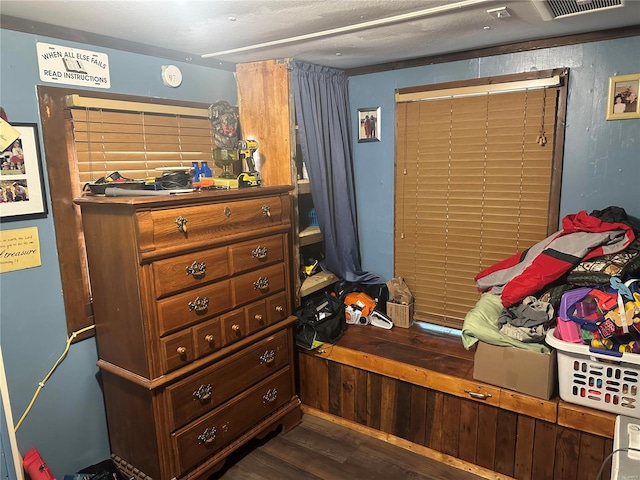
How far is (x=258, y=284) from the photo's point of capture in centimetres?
245

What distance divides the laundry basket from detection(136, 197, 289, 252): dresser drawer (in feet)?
5.01

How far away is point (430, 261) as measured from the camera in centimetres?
311

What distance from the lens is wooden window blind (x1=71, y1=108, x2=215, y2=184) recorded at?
2.18 m

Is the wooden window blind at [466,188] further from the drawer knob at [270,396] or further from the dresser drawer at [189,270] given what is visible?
the dresser drawer at [189,270]

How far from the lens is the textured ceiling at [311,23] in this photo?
180 centimetres

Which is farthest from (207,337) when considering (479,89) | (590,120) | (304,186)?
(590,120)

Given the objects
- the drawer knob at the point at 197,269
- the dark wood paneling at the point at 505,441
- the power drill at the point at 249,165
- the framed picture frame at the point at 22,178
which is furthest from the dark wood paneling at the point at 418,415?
the framed picture frame at the point at 22,178

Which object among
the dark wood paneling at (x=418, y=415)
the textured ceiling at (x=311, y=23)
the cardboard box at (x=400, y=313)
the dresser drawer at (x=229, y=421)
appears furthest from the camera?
the cardboard box at (x=400, y=313)

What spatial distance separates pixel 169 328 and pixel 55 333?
0.60 metres

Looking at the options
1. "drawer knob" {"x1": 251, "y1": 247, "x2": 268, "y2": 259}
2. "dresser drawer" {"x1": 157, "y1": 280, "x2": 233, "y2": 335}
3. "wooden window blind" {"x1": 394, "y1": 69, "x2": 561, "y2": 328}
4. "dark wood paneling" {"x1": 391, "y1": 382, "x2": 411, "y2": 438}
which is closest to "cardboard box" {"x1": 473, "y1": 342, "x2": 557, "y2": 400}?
"dark wood paneling" {"x1": 391, "y1": 382, "x2": 411, "y2": 438}

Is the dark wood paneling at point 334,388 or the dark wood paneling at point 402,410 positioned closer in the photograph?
the dark wood paneling at point 402,410

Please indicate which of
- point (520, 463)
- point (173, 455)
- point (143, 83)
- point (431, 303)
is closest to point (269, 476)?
point (173, 455)

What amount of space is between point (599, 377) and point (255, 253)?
67.8 inches

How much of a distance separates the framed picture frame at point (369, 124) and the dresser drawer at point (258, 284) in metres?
1.21
